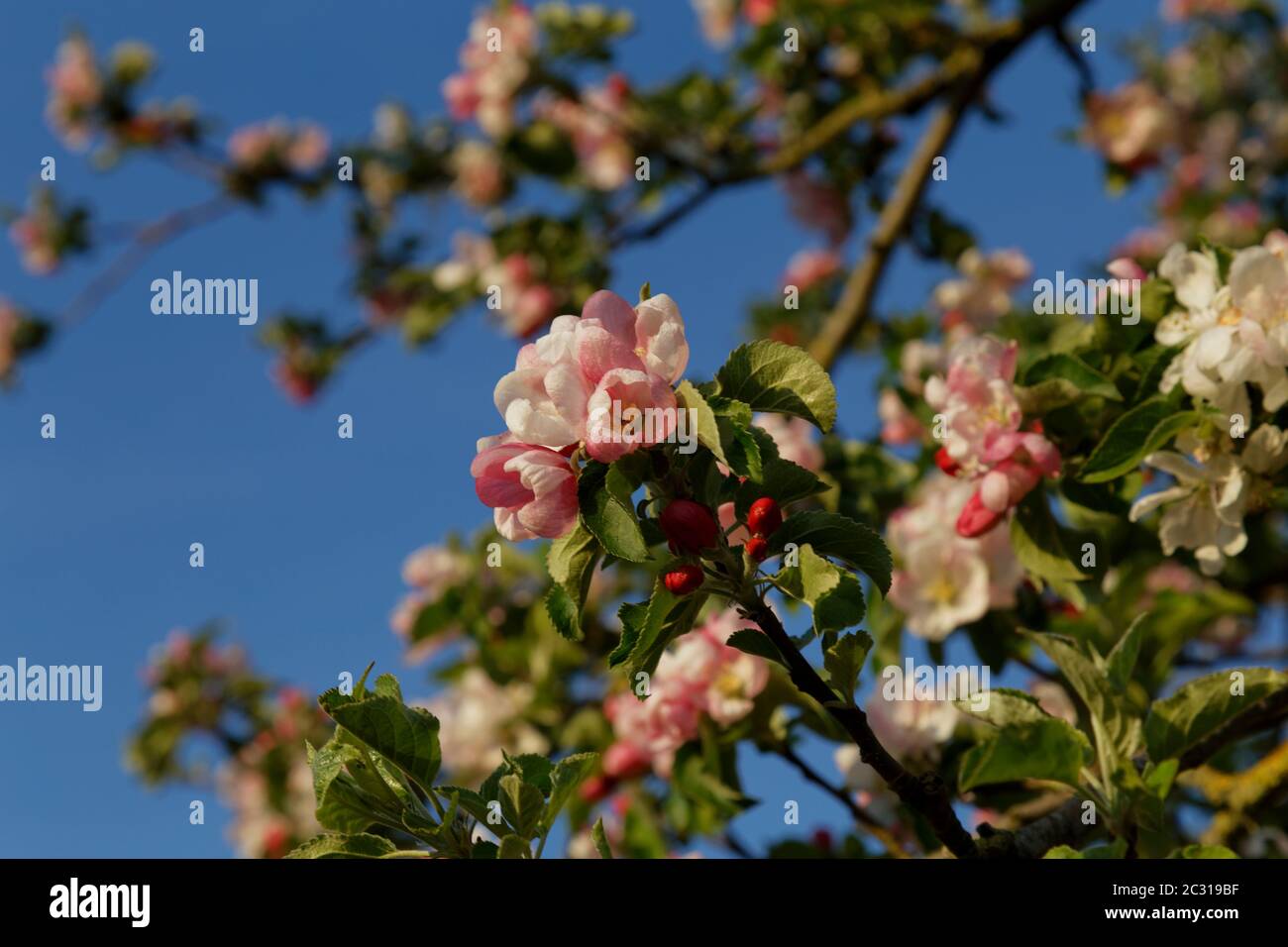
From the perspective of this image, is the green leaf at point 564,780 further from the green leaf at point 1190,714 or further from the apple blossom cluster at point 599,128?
the apple blossom cluster at point 599,128

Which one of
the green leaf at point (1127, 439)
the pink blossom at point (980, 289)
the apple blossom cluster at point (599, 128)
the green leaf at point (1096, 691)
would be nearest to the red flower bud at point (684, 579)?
the green leaf at point (1096, 691)

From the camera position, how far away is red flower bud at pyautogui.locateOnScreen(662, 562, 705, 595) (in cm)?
104

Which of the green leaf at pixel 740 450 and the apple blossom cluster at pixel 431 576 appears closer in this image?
the green leaf at pixel 740 450

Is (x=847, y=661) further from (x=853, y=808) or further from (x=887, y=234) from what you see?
(x=887, y=234)

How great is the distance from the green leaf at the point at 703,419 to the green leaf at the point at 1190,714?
0.59 meters

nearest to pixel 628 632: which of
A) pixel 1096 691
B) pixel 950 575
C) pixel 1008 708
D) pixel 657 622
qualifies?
pixel 657 622

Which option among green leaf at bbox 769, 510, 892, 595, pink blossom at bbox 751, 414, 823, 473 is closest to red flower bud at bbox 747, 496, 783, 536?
green leaf at bbox 769, 510, 892, 595

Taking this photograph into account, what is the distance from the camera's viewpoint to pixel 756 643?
1.07 m

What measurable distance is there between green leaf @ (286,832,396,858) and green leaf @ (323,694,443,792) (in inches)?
2.3

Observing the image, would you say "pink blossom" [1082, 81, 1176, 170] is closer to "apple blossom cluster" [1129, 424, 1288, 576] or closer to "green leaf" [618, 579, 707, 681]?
"apple blossom cluster" [1129, 424, 1288, 576]

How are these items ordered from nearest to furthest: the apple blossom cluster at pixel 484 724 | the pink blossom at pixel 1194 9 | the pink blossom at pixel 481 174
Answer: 1. the apple blossom cluster at pixel 484 724
2. the pink blossom at pixel 481 174
3. the pink blossom at pixel 1194 9

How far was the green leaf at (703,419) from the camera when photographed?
0.98 metres

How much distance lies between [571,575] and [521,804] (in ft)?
0.64
